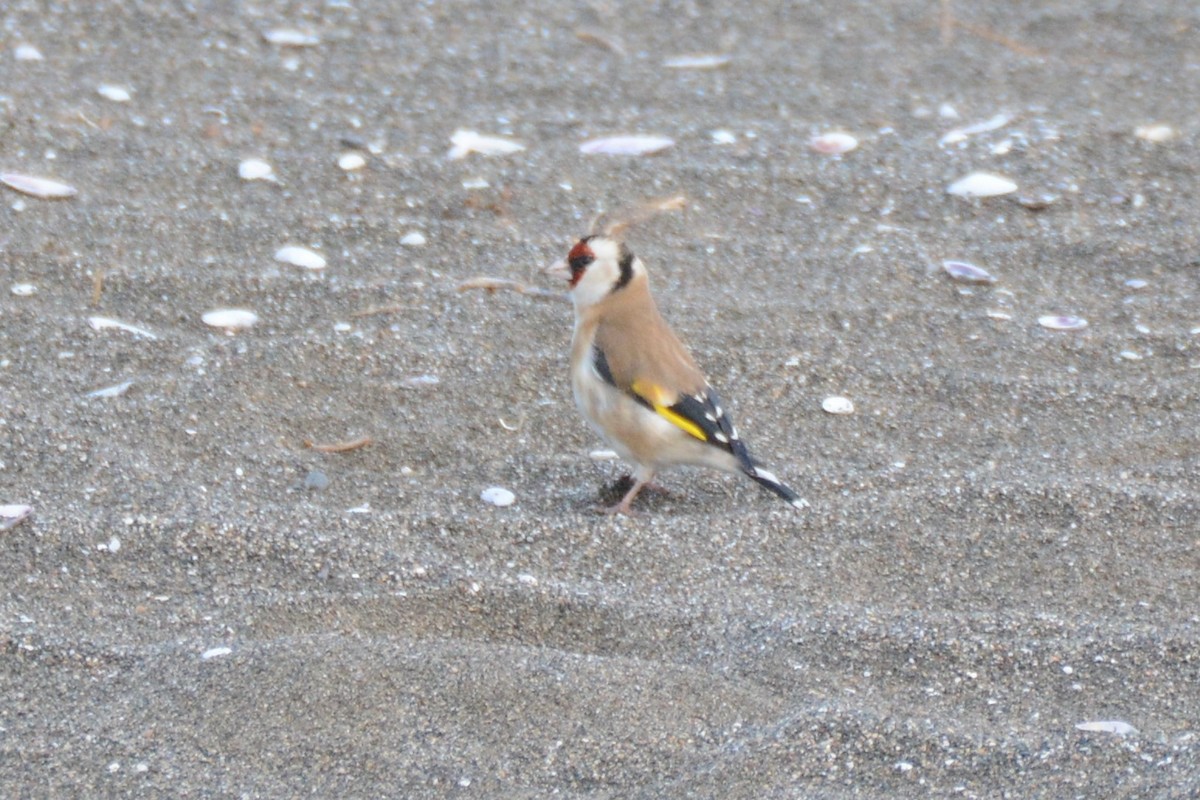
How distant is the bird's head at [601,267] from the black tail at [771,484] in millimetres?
733

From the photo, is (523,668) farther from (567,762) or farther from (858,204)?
(858,204)

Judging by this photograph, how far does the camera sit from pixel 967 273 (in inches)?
206

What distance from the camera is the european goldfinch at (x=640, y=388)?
405 centimetres

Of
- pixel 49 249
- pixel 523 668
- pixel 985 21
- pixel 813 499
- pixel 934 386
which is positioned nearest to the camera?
pixel 523 668

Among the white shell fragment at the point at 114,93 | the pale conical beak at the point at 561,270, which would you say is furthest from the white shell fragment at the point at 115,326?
the white shell fragment at the point at 114,93

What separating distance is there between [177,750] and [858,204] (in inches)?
135

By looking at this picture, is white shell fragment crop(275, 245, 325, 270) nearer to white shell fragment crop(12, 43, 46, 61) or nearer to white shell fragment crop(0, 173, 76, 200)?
white shell fragment crop(0, 173, 76, 200)

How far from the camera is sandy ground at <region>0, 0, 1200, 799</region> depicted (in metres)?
3.14

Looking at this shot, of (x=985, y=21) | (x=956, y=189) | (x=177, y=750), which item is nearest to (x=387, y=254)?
(x=956, y=189)

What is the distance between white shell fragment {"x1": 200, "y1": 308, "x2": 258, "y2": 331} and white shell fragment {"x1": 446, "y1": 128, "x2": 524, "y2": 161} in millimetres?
1277

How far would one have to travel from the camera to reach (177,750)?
304cm

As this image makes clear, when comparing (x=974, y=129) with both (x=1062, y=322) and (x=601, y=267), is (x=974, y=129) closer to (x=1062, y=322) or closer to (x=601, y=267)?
(x=1062, y=322)

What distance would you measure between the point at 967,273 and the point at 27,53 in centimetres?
366

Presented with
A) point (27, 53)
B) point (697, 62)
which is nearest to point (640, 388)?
point (697, 62)
